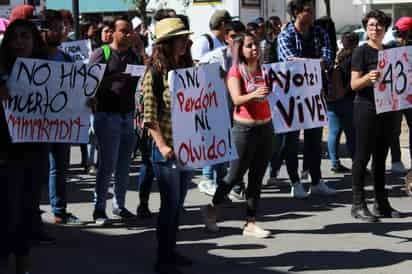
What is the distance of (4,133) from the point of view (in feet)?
18.9

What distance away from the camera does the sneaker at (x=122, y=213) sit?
27.1 feet

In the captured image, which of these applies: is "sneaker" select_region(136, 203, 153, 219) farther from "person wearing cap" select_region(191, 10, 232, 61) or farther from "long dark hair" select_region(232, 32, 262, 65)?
"person wearing cap" select_region(191, 10, 232, 61)

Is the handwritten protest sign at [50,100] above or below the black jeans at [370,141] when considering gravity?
above

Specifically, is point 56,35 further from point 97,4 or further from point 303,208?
point 97,4

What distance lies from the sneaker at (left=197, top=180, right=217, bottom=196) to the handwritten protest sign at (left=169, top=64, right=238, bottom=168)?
2725mm

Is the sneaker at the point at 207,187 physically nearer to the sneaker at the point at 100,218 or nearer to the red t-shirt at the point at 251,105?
the sneaker at the point at 100,218

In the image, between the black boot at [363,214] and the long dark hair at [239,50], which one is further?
the black boot at [363,214]

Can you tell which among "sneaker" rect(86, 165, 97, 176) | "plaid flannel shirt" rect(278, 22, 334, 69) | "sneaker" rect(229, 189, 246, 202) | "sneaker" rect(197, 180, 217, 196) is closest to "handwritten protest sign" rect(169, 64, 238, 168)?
"plaid flannel shirt" rect(278, 22, 334, 69)

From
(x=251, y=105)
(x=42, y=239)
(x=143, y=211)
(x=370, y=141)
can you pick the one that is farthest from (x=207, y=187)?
(x=42, y=239)

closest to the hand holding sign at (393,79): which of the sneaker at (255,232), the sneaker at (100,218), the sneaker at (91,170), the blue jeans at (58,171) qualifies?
the sneaker at (255,232)

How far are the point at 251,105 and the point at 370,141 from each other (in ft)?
4.40

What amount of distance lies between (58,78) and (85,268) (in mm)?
1493

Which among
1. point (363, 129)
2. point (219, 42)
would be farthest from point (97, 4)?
point (363, 129)

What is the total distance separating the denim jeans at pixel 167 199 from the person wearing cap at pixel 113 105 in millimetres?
1620
